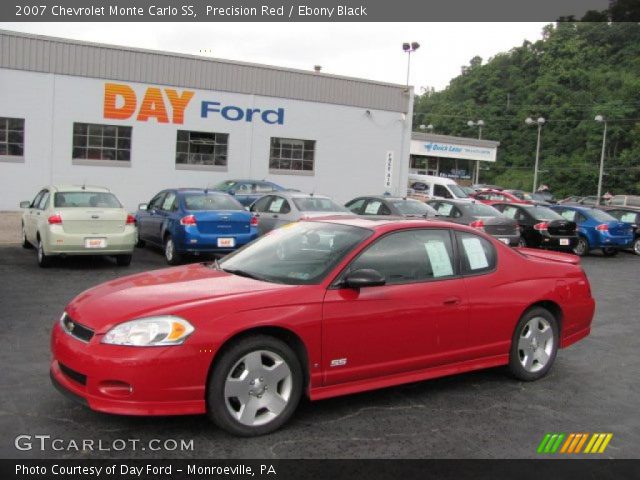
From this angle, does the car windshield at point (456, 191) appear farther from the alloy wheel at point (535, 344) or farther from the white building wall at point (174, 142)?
the alloy wheel at point (535, 344)

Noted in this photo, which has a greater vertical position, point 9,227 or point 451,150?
point 451,150

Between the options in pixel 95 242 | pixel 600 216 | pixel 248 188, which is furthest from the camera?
pixel 248 188

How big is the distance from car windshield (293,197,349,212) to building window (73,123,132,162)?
460 inches

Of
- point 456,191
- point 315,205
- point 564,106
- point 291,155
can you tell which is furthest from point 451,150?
point 315,205

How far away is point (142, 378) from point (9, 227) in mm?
15094

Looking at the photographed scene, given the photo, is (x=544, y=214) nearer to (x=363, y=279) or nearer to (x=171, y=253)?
(x=171, y=253)

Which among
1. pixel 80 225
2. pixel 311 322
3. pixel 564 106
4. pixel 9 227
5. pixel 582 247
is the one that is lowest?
pixel 9 227

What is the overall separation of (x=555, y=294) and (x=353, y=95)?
23344 millimetres

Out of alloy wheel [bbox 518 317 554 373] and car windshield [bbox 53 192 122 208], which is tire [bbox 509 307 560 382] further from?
car windshield [bbox 53 192 122 208]

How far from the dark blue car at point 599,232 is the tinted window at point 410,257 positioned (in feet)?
45.6

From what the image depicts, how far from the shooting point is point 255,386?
435 cm

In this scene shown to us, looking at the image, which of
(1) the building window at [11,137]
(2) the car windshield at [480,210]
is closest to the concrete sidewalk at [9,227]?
(1) the building window at [11,137]

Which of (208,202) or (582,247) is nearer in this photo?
(208,202)

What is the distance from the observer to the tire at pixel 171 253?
12.7m
